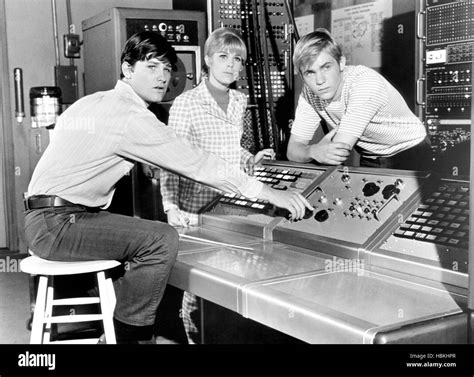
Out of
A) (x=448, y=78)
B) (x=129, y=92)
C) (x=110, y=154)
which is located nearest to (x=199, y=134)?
(x=129, y=92)

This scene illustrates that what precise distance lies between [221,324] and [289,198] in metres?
0.82

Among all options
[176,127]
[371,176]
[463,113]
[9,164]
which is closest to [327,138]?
[371,176]

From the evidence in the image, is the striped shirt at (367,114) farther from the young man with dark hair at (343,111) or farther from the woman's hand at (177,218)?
the woman's hand at (177,218)

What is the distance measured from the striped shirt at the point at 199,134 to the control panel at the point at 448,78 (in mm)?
955

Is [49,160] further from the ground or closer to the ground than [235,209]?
further from the ground

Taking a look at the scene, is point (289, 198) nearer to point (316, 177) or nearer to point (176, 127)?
point (316, 177)

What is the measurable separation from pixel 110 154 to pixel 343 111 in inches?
35.4

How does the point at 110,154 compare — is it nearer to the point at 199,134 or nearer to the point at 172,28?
the point at 199,134

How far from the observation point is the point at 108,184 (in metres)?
2.00

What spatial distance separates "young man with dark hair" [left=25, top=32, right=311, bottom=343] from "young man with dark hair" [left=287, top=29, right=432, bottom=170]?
42cm

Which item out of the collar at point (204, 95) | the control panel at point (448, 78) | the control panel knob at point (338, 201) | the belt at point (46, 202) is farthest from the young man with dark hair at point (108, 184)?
the control panel at point (448, 78)

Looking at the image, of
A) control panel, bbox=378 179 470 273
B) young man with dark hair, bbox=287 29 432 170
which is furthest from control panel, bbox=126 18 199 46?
control panel, bbox=378 179 470 273

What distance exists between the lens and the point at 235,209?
2207 mm

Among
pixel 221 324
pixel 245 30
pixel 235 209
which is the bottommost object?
pixel 221 324
